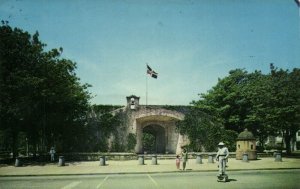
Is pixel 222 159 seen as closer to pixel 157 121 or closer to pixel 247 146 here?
pixel 247 146

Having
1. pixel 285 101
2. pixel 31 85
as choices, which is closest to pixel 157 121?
pixel 285 101

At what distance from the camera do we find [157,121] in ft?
153

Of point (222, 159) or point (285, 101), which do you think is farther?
point (285, 101)

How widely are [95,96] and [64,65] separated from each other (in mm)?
10658

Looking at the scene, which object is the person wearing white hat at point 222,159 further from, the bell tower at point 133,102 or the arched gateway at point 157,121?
the bell tower at point 133,102

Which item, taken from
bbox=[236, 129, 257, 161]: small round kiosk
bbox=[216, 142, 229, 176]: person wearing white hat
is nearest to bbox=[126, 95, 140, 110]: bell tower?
bbox=[236, 129, 257, 161]: small round kiosk

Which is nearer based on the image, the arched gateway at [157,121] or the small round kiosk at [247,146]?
the small round kiosk at [247,146]

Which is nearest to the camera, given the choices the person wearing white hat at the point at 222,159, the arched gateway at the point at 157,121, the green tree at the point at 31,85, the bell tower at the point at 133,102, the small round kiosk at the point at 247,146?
the person wearing white hat at the point at 222,159

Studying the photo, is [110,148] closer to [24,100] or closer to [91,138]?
[91,138]

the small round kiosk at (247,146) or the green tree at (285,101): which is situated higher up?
the green tree at (285,101)

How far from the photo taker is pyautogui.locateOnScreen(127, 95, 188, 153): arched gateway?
4356 centimetres

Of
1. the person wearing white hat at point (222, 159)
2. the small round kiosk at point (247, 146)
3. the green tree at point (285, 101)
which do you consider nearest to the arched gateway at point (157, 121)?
the small round kiosk at point (247, 146)

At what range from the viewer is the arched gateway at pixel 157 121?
4356cm

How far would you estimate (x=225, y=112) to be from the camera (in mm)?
49531
